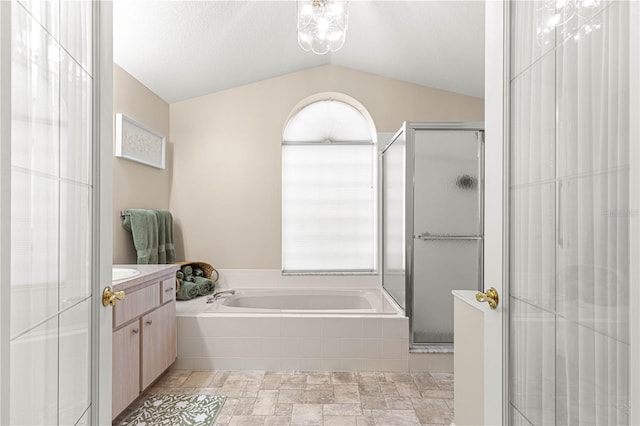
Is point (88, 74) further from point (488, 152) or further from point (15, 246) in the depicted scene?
point (488, 152)

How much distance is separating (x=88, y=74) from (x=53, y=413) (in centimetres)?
79

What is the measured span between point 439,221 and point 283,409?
1671mm

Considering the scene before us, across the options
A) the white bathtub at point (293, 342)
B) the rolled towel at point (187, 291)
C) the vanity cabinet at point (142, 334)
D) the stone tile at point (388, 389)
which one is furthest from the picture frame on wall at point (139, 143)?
the stone tile at point (388, 389)

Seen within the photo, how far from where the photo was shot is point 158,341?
2482 millimetres

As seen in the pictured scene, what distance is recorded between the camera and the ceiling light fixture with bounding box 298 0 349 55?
7.99ft

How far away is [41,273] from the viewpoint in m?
0.74

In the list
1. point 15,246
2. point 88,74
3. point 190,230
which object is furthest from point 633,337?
point 190,230

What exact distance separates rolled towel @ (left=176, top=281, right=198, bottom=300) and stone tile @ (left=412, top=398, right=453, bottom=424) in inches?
78.0

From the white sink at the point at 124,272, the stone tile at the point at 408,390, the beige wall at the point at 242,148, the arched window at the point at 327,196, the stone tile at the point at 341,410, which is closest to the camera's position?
the stone tile at the point at 341,410

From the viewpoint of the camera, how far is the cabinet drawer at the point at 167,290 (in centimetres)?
257

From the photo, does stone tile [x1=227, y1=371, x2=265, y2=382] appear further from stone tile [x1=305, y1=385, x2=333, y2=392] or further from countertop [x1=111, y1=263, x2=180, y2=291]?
countertop [x1=111, y1=263, x2=180, y2=291]

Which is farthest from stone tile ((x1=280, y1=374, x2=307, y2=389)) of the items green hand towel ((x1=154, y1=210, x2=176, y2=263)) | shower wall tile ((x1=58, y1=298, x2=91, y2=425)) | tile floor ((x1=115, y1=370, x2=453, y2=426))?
shower wall tile ((x1=58, y1=298, x2=91, y2=425))

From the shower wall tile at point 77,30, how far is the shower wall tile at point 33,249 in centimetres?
33

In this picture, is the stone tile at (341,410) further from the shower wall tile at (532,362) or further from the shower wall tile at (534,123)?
the shower wall tile at (534,123)
